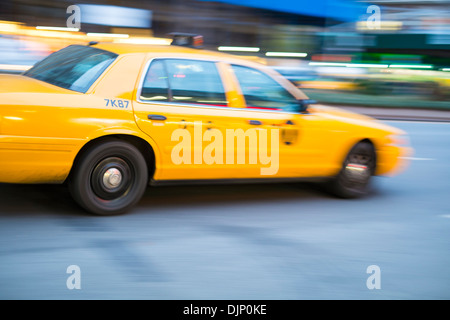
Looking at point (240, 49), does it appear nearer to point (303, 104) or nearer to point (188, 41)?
point (188, 41)

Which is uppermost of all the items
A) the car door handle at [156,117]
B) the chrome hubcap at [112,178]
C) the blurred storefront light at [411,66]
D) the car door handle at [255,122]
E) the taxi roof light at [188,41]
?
the blurred storefront light at [411,66]

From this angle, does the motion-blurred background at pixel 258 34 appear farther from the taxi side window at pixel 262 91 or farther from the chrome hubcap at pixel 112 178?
the chrome hubcap at pixel 112 178

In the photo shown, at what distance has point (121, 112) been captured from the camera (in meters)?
5.16

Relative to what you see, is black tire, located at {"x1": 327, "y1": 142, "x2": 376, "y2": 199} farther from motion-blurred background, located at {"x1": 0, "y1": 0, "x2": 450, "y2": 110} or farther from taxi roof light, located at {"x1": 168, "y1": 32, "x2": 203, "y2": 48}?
motion-blurred background, located at {"x1": 0, "y1": 0, "x2": 450, "y2": 110}

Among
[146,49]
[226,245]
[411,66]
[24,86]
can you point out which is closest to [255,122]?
[146,49]

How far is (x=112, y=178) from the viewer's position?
5.24 meters

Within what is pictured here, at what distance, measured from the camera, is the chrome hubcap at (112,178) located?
521 centimetres

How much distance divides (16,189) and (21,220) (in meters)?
1.00

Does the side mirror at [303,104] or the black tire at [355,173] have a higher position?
the side mirror at [303,104]

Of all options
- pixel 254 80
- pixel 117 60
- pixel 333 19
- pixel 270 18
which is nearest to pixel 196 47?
pixel 254 80

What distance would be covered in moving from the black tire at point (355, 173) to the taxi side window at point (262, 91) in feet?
3.25

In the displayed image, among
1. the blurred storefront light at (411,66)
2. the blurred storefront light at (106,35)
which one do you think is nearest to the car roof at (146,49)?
the blurred storefront light at (106,35)

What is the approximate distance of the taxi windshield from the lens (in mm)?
5207

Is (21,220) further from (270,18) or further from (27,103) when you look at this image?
(270,18)
